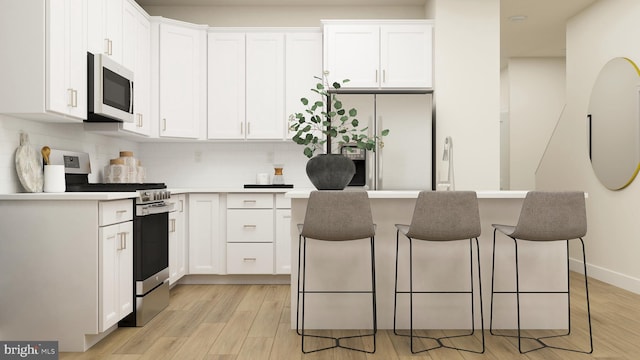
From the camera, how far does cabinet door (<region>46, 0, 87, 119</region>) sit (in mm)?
2908

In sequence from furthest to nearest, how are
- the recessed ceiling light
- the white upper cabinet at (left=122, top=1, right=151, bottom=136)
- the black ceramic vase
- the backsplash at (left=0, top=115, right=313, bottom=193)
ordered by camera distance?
the recessed ceiling light, the backsplash at (left=0, top=115, right=313, bottom=193), the white upper cabinet at (left=122, top=1, right=151, bottom=136), the black ceramic vase

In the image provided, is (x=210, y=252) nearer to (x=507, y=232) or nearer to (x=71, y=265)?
(x=71, y=265)

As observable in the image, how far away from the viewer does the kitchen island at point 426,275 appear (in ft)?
10.5

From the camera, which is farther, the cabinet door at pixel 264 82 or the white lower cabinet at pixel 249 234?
the cabinet door at pixel 264 82

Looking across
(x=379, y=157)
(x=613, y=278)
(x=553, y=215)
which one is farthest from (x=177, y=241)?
(x=613, y=278)

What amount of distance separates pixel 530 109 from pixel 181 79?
212 inches

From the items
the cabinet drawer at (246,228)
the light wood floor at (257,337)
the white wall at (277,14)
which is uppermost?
the white wall at (277,14)

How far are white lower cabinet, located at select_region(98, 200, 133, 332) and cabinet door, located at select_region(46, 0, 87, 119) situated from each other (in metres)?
0.73

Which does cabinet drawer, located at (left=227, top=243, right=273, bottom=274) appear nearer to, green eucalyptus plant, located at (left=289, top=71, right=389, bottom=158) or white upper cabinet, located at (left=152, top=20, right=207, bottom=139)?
green eucalyptus plant, located at (left=289, top=71, right=389, bottom=158)

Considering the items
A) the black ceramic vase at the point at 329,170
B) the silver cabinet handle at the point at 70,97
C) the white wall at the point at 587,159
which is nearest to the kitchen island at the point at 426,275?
the black ceramic vase at the point at 329,170

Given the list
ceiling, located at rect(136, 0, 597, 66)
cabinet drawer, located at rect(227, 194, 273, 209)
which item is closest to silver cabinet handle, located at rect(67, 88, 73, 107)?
cabinet drawer, located at rect(227, 194, 273, 209)

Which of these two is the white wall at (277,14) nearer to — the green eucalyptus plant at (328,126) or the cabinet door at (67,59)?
the green eucalyptus plant at (328,126)

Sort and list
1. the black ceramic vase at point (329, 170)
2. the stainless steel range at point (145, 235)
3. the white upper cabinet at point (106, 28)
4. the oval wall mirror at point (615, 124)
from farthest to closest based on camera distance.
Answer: the oval wall mirror at point (615, 124), the white upper cabinet at point (106, 28), the stainless steel range at point (145, 235), the black ceramic vase at point (329, 170)

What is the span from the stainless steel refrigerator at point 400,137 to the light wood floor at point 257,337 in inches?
61.6
